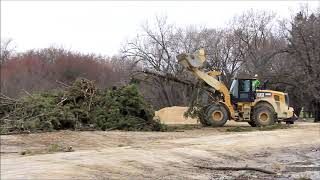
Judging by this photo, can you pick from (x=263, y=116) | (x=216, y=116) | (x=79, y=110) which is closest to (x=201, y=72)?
(x=216, y=116)

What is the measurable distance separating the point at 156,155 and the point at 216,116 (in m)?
12.5

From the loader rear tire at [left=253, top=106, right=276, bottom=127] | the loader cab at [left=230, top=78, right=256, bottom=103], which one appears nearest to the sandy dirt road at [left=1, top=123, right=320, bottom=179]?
the loader rear tire at [left=253, top=106, right=276, bottom=127]

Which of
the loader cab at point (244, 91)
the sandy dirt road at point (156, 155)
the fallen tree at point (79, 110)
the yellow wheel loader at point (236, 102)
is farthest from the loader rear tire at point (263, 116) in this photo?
the fallen tree at point (79, 110)

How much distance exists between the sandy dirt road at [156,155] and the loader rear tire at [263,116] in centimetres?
418

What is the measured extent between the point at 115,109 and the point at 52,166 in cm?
1022

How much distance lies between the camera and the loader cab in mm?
27656

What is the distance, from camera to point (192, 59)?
2692 centimetres

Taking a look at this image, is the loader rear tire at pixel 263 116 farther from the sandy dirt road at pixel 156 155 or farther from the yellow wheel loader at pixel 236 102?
the sandy dirt road at pixel 156 155

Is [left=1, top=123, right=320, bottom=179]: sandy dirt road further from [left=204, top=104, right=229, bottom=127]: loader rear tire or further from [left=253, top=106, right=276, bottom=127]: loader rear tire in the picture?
[left=253, top=106, right=276, bottom=127]: loader rear tire

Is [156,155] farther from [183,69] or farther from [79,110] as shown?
[183,69]

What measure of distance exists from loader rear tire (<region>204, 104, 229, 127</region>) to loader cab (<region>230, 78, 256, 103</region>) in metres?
1.02

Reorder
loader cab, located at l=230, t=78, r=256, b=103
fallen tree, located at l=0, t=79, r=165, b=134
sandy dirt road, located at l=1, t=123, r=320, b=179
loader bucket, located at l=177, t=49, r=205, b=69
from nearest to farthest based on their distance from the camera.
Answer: sandy dirt road, located at l=1, t=123, r=320, b=179, fallen tree, located at l=0, t=79, r=165, b=134, loader bucket, located at l=177, t=49, r=205, b=69, loader cab, located at l=230, t=78, r=256, b=103

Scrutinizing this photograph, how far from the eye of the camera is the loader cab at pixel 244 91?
2766 cm

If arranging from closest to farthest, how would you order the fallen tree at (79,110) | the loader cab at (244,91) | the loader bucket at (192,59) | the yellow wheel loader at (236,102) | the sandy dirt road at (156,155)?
the sandy dirt road at (156,155)
the fallen tree at (79,110)
the loader bucket at (192,59)
the yellow wheel loader at (236,102)
the loader cab at (244,91)
